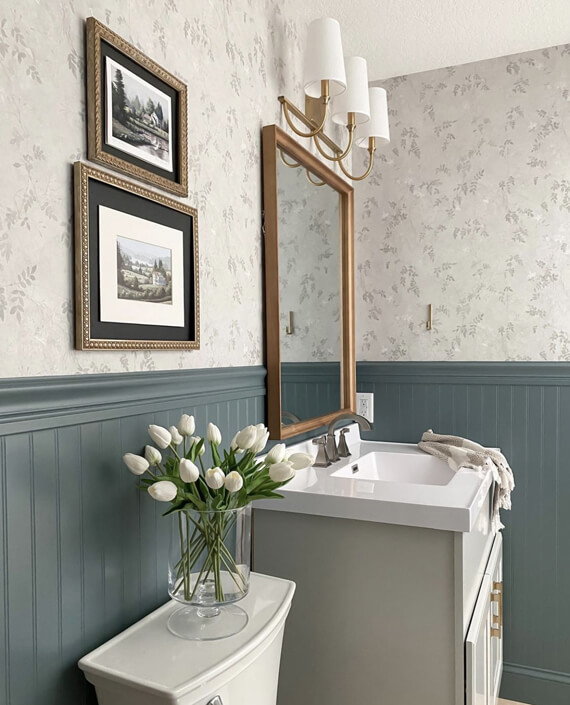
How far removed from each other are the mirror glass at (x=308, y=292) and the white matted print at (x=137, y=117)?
578 millimetres

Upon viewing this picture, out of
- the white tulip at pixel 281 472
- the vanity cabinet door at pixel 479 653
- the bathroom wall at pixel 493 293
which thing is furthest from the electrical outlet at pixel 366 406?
the white tulip at pixel 281 472

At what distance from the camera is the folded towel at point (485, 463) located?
1925 millimetres

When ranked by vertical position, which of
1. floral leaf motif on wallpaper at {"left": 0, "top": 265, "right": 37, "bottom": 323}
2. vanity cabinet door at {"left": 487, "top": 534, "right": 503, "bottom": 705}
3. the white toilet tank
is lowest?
vanity cabinet door at {"left": 487, "top": 534, "right": 503, "bottom": 705}

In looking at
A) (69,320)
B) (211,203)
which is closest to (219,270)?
(211,203)

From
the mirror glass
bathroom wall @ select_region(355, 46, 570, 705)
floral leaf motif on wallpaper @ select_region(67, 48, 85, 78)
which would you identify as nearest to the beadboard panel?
the mirror glass

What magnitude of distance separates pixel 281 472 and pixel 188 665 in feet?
1.18

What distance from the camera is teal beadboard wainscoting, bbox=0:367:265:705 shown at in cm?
92

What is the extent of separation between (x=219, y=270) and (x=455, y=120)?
1.46 m

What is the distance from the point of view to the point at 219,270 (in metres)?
1.53

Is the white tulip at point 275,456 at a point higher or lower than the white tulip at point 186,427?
lower

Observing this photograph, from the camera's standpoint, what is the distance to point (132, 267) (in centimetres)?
119

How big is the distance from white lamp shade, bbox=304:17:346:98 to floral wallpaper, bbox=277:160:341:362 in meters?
0.29

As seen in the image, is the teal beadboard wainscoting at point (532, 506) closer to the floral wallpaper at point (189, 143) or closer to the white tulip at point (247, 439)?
the floral wallpaper at point (189, 143)

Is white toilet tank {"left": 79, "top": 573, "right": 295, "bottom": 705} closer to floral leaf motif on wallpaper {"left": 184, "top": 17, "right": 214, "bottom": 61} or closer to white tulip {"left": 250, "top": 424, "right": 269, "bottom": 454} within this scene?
white tulip {"left": 250, "top": 424, "right": 269, "bottom": 454}
